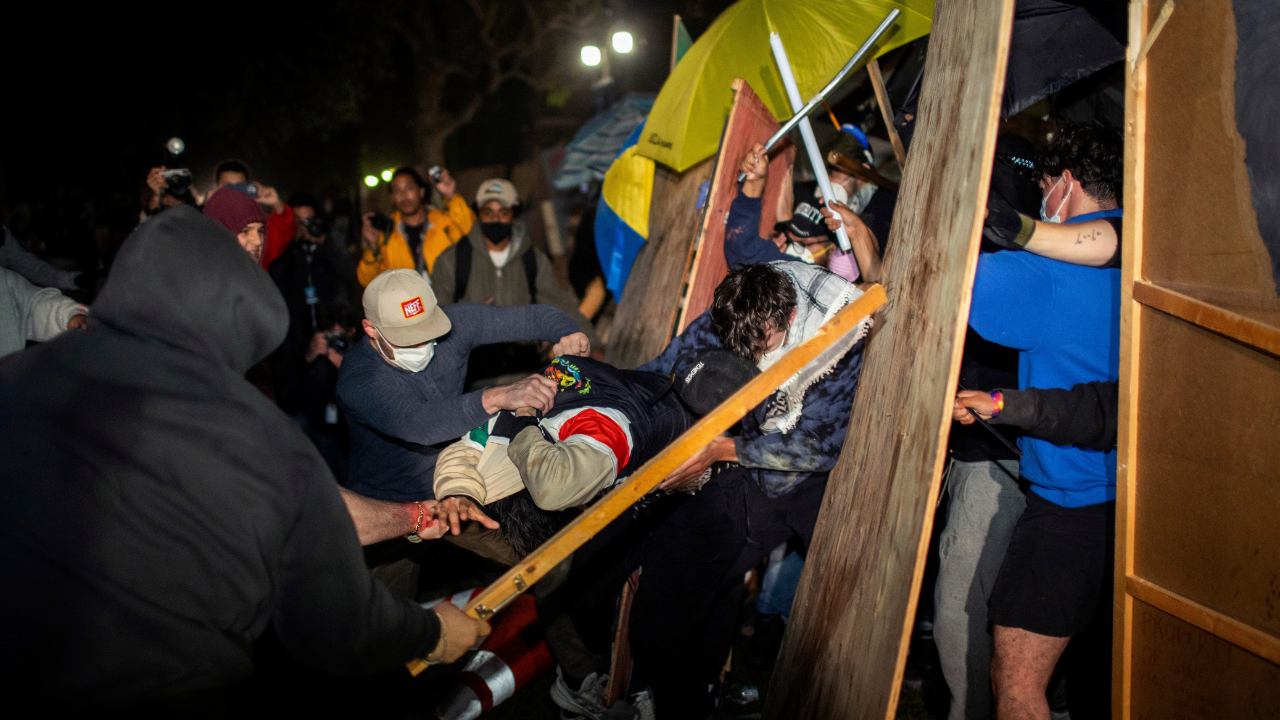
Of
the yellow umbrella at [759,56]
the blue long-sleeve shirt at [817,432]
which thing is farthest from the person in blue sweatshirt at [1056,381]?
the yellow umbrella at [759,56]

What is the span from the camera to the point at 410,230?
5.48m

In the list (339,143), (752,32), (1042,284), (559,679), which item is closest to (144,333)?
(1042,284)

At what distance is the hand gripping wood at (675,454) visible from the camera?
6.03ft

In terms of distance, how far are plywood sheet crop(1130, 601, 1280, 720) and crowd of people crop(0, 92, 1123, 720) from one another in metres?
0.24

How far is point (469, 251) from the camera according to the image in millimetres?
4777

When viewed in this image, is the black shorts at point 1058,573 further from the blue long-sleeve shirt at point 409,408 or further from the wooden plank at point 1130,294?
the blue long-sleeve shirt at point 409,408

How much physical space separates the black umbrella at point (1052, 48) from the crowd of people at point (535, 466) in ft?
1.27

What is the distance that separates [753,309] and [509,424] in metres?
0.94

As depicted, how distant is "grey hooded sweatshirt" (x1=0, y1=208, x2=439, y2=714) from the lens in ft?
4.59

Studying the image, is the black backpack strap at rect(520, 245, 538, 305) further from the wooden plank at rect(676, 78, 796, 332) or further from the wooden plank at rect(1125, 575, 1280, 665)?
the wooden plank at rect(1125, 575, 1280, 665)

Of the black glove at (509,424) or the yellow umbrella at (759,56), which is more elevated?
the yellow umbrella at (759,56)

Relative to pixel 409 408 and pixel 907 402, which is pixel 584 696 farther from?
pixel 907 402

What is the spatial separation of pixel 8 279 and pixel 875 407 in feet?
12.0

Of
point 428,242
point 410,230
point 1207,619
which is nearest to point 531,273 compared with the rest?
point 428,242
